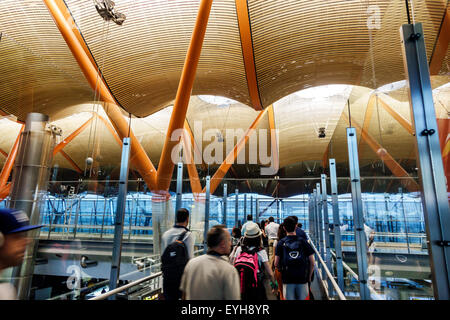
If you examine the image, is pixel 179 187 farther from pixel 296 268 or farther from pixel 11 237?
pixel 11 237

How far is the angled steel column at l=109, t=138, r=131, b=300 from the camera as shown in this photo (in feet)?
14.5

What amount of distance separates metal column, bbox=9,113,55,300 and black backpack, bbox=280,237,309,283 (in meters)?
3.22

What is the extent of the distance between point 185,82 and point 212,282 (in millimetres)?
8268

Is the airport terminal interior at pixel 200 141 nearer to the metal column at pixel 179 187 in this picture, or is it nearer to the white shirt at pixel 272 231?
the metal column at pixel 179 187

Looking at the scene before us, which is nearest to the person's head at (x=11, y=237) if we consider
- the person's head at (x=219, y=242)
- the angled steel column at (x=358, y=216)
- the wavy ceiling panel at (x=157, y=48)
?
the person's head at (x=219, y=242)

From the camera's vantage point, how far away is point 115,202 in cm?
482

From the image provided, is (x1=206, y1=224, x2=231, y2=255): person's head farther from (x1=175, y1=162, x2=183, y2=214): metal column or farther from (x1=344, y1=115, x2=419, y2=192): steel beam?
→ (x1=175, y1=162, x2=183, y2=214): metal column

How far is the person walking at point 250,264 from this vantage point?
329cm

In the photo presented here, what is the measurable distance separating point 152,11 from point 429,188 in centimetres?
1187

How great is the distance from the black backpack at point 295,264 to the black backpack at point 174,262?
1449 mm

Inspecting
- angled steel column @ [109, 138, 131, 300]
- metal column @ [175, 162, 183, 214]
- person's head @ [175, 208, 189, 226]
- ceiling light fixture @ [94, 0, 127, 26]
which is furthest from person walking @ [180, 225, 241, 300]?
ceiling light fixture @ [94, 0, 127, 26]
